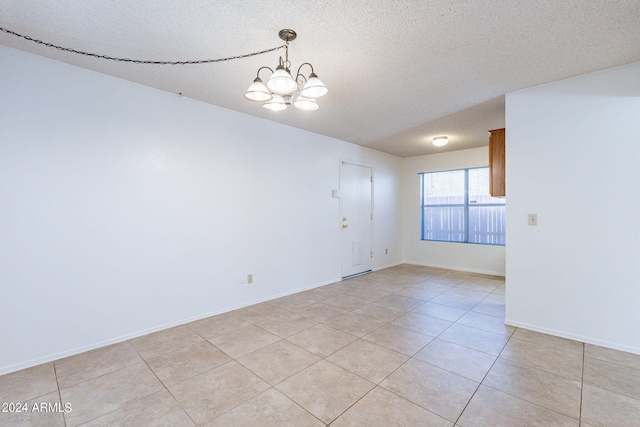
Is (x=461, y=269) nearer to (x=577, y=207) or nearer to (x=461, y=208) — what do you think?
(x=461, y=208)

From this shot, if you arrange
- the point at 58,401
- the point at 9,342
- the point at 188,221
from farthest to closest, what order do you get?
the point at 188,221, the point at 9,342, the point at 58,401

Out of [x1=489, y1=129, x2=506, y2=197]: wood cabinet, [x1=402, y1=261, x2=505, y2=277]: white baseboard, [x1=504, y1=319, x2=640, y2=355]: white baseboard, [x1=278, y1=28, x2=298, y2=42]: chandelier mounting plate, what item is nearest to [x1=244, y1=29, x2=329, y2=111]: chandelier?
[x1=278, y1=28, x2=298, y2=42]: chandelier mounting plate

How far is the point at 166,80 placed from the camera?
8.68 ft

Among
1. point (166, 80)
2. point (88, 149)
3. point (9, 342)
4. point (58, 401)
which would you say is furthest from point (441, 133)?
point (9, 342)

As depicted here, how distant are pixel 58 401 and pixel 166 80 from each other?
267 cm

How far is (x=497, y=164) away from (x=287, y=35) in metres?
2.79

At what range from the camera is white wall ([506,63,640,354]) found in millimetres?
2379

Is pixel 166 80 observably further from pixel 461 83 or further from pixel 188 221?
pixel 461 83

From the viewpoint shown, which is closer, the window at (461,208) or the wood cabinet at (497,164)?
the wood cabinet at (497,164)

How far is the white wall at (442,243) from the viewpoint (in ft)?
17.2

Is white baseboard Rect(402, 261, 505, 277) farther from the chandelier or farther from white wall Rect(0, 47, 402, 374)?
the chandelier

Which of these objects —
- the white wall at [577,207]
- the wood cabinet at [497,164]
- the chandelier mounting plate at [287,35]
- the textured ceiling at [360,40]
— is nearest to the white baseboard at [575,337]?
the white wall at [577,207]

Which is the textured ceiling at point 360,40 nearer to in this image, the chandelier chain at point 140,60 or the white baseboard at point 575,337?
the chandelier chain at point 140,60

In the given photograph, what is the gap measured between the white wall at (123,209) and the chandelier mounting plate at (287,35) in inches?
63.4
